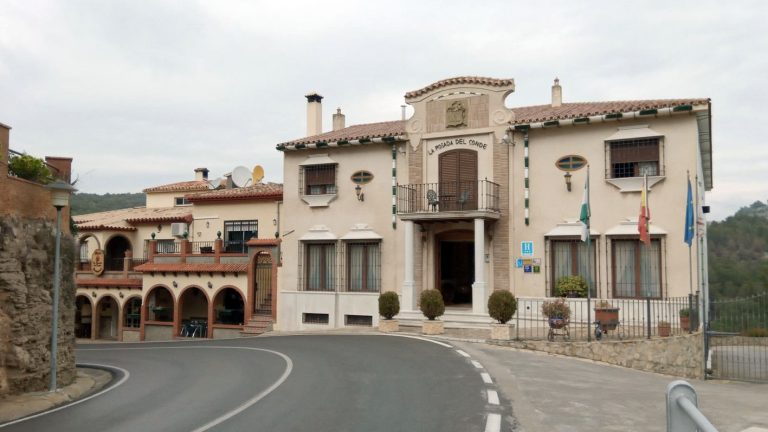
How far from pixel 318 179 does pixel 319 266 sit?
392cm

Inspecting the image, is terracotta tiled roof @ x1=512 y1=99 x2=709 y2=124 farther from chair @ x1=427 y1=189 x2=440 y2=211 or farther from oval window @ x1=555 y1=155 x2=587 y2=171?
chair @ x1=427 y1=189 x2=440 y2=211

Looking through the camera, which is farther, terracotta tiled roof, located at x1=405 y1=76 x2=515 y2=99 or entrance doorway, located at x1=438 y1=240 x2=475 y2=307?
entrance doorway, located at x1=438 y1=240 x2=475 y2=307

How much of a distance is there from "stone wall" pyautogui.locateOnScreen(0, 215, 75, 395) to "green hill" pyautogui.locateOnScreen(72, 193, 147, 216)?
5116 cm

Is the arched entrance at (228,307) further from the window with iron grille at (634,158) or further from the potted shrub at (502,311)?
the window with iron grille at (634,158)

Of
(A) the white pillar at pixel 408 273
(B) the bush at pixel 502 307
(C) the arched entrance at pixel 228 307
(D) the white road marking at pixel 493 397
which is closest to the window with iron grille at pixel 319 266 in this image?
(A) the white pillar at pixel 408 273

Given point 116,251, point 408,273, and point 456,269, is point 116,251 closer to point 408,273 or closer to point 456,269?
point 408,273

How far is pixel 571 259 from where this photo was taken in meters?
20.8

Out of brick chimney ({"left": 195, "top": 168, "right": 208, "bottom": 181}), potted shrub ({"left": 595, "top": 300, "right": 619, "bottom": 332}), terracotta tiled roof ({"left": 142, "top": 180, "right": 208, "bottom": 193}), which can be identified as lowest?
potted shrub ({"left": 595, "top": 300, "right": 619, "bottom": 332})

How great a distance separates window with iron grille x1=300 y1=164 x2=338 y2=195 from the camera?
1011 inches

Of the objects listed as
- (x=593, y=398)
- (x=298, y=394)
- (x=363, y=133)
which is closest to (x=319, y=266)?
(x=363, y=133)

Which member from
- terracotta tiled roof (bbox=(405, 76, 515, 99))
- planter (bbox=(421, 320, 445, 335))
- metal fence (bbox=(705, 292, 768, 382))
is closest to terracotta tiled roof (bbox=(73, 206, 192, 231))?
terracotta tiled roof (bbox=(405, 76, 515, 99))

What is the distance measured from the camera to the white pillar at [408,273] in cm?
2264

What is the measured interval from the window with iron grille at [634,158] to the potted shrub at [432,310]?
7.48 meters

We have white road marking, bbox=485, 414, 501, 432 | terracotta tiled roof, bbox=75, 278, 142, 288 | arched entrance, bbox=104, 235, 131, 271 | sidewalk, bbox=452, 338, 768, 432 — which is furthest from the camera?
arched entrance, bbox=104, 235, 131, 271
